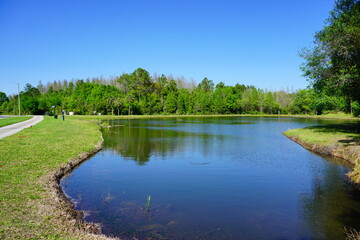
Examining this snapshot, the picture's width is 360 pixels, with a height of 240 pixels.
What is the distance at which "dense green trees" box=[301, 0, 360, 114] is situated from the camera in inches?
978

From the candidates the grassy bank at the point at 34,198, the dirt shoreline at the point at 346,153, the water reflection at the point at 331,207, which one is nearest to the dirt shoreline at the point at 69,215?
the grassy bank at the point at 34,198

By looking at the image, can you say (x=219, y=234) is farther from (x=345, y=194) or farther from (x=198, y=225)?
(x=345, y=194)

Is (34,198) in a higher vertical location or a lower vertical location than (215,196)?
higher

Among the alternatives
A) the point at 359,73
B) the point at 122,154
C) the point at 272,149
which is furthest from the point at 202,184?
the point at 359,73

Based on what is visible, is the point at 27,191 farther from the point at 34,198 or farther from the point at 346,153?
the point at 346,153

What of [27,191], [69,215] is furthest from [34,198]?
[69,215]

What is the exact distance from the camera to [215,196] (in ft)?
44.3

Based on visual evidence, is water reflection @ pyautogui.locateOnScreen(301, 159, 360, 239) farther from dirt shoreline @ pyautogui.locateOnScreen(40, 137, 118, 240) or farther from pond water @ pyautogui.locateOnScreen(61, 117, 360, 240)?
dirt shoreline @ pyautogui.locateOnScreen(40, 137, 118, 240)

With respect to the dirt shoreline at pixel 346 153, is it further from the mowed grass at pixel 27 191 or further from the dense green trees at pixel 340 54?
the mowed grass at pixel 27 191

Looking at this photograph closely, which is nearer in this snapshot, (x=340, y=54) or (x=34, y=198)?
(x=34, y=198)

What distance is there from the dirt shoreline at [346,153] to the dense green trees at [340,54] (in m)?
6.05

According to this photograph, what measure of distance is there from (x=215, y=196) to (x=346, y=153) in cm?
1508

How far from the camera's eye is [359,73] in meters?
26.1

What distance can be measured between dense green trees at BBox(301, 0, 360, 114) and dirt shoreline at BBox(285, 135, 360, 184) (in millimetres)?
6047
